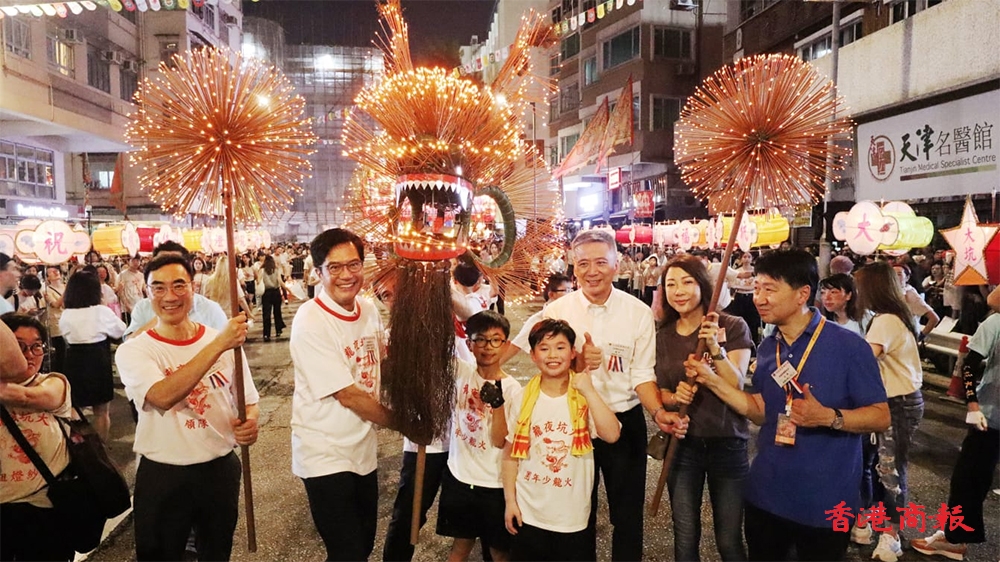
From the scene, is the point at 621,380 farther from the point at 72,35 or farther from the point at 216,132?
the point at 72,35

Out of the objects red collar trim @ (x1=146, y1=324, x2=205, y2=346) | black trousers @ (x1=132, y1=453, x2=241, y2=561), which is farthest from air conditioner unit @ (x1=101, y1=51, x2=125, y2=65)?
black trousers @ (x1=132, y1=453, x2=241, y2=561)

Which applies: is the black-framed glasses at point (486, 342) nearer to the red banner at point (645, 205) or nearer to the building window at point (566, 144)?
the red banner at point (645, 205)

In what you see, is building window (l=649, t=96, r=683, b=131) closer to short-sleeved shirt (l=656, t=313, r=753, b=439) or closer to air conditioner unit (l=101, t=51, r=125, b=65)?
short-sleeved shirt (l=656, t=313, r=753, b=439)

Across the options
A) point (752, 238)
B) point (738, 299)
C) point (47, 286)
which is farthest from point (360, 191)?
point (752, 238)

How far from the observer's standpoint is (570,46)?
101 ft

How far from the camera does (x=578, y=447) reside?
278 centimetres

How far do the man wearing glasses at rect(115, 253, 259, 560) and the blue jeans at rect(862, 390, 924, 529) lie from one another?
13.4 ft

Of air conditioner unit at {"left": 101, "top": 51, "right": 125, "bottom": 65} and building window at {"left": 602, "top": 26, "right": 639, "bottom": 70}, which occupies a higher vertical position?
building window at {"left": 602, "top": 26, "right": 639, "bottom": 70}

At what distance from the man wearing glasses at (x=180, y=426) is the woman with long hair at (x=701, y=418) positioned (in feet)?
7.33

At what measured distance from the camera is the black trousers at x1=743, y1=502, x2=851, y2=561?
8.16ft

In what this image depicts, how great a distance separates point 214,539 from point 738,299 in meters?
9.89

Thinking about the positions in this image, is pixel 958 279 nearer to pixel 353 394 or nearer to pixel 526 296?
pixel 526 296

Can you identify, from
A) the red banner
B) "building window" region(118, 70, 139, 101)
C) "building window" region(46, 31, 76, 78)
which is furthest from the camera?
"building window" region(118, 70, 139, 101)

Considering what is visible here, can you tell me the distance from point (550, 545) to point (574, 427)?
59 cm
